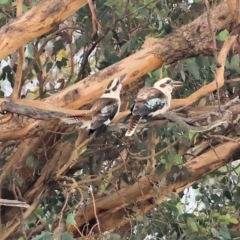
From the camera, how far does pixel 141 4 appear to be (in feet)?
6.84

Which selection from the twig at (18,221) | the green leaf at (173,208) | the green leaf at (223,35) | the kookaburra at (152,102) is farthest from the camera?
the twig at (18,221)

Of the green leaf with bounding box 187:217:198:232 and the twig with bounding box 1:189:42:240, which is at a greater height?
the twig with bounding box 1:189:42:240

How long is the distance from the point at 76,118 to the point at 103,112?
0.23 feet

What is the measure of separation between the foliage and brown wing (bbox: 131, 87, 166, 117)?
0.19 m

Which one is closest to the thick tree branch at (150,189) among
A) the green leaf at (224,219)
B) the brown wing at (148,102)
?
the green leaf at (224,219)

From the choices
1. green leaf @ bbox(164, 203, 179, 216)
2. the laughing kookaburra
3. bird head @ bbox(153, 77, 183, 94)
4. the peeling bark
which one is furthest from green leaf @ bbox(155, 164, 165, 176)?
the peeling bark

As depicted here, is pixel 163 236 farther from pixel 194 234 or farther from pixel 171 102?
pixel 171 102

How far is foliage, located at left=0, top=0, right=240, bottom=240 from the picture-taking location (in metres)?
2.06

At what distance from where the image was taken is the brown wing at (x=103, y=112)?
62.3 inches

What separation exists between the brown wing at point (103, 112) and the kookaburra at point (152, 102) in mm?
55

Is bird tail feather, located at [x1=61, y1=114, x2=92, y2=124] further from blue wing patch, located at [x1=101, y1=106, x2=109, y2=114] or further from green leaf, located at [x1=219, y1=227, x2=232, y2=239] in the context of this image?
green leaf, located at [x1=219, y1=227, x2=232, y2=239]

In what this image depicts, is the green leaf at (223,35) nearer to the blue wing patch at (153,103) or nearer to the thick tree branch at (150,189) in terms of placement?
the blue wing patch at (153,103)

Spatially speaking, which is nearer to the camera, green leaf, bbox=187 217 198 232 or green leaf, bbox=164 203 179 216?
green leaf, bbox=187 217 198 232

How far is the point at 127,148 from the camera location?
224cm
